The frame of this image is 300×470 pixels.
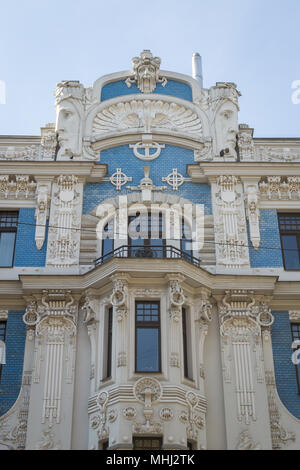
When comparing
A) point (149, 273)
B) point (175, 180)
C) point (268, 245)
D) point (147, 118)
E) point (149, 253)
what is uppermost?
point (147, 118)

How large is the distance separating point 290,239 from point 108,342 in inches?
294

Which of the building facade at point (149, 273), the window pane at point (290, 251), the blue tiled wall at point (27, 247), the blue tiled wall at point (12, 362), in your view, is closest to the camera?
the building facade at point (149, 273)

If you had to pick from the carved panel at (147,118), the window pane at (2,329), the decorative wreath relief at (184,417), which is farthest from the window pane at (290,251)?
the window pane at (2,329)

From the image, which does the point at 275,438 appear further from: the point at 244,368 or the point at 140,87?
the point at 140,87

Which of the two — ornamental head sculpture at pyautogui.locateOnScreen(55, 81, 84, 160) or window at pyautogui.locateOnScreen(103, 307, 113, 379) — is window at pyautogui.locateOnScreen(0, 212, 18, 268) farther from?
window at pyautogui.locateOnScreen(103, 307, 113, 379)

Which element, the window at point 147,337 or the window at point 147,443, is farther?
the window at point 147,337

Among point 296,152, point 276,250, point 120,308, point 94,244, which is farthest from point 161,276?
point 296,152

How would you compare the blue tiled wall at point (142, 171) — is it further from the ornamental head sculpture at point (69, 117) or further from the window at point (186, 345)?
the window at point (186, 345)

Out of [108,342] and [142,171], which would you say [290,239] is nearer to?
[142,171]

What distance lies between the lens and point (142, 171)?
24.4m

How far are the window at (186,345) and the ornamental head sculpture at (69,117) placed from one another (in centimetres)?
751

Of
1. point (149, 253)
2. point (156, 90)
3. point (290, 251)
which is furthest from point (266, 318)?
point (156, 90)

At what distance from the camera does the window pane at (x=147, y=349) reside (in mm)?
19734
